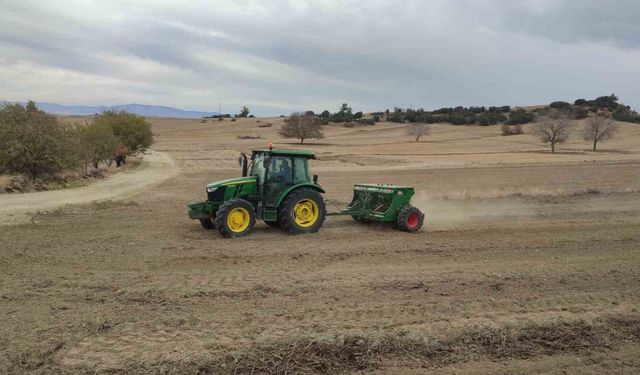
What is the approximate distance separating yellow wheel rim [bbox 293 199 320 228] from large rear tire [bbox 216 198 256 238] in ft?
3.18

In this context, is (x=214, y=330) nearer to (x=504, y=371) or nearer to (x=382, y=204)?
(x=504, y=371)

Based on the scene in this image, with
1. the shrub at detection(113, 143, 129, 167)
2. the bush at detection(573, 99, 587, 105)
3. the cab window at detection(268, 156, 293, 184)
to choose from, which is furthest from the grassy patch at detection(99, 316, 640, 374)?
the bush at detection(573, 99, 587, 105)

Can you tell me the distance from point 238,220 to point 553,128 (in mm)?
53862

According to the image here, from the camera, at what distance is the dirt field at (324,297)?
526cm

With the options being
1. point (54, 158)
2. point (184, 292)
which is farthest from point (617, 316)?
point (54, 158)

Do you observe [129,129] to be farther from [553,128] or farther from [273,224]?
[553,128]

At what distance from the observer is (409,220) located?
41.2 feet

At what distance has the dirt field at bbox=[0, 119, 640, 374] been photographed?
526cm

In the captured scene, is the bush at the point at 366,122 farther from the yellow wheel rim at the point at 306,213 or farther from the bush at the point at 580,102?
the yellow wheel rim at the point at 306,213

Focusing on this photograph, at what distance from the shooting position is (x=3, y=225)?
1278 cm

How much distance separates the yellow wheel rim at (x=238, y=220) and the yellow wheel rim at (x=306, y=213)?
1065 mm

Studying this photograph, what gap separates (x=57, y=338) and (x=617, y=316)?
605cm

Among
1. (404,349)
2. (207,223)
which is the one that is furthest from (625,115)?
(404,349)

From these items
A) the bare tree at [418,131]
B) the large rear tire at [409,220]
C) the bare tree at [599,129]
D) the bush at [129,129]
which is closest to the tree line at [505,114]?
the bare tree at [418,131]
